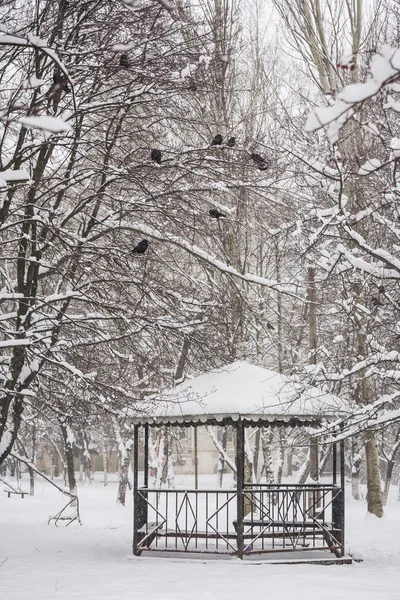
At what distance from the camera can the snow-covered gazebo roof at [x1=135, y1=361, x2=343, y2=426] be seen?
12023 millimetres

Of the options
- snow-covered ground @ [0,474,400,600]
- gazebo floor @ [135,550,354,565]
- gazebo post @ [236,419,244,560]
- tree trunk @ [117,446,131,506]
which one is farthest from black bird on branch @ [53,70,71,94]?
tree trunk @ [117,446,131,506]

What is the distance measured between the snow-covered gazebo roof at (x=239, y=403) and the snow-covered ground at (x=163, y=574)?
6.99 ft

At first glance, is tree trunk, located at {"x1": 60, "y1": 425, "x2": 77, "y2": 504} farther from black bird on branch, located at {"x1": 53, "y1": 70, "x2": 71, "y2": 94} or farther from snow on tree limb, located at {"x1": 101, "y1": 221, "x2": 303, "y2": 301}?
black bird on branch, located at {"x1": 53, "y1": 70, "x2": 71, "y2": 94}

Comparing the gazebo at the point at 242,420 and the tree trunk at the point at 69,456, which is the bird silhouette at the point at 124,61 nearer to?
the gazebo at the point at 242,420

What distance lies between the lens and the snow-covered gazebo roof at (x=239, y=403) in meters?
12.0

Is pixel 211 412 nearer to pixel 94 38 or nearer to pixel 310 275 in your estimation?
pixel 94 38

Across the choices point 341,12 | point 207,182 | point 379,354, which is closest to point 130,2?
point 379,354

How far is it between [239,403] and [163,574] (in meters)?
2.67

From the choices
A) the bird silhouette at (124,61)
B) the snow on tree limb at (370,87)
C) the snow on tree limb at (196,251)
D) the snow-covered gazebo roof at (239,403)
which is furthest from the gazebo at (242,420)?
the snow on tree limb at (370,87)

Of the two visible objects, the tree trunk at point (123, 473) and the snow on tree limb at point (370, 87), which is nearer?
the snow on tree limb at point (370, 87)

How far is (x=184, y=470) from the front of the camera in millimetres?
60469

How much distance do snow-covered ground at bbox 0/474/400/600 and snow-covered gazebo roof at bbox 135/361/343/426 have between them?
2131 mm

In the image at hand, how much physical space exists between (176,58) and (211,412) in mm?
5070

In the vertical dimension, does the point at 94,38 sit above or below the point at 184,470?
above
